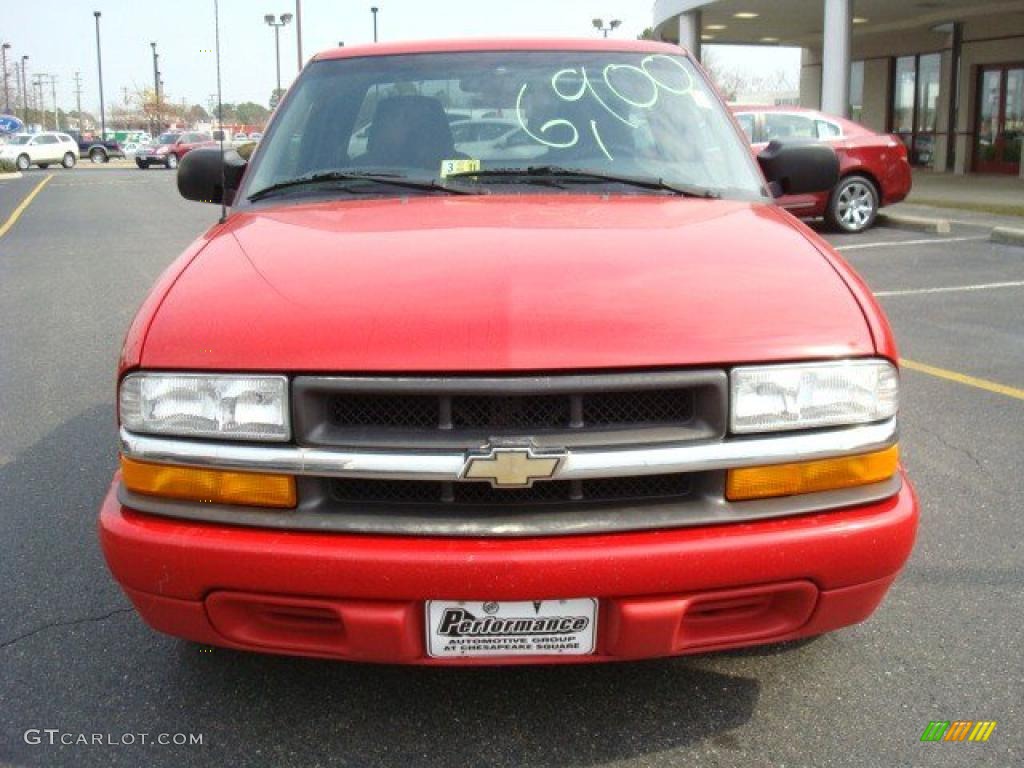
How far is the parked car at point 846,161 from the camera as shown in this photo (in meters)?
13.1

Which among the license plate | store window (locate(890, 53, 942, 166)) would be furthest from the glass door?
the license plate

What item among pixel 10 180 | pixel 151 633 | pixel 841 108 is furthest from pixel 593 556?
pixel 10 180

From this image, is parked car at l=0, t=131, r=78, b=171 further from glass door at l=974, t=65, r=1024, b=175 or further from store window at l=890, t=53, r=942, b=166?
glass door at l=974, t=65, r=1024, b=175

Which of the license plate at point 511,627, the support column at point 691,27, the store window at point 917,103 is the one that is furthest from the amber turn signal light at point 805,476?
the store window at point 917,103

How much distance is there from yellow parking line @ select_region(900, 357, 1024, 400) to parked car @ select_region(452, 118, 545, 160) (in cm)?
344

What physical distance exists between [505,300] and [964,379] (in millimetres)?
4523

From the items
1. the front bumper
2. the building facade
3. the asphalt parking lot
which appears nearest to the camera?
the front bumper

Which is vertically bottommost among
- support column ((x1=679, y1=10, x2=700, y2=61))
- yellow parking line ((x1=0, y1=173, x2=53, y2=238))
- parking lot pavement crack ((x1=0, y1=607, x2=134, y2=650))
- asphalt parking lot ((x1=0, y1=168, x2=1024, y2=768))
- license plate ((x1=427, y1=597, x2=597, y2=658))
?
parking lot pavement crack ((x1=0, y1=607, x2=134, y2=650))

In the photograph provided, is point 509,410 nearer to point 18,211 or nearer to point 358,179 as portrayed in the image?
point 358,179

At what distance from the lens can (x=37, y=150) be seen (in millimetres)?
44438

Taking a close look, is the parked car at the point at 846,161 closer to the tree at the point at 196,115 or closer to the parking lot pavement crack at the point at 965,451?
the parking lot pavement crack at the point at 965,451

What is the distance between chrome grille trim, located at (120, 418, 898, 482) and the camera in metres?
2.14

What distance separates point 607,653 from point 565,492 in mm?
348

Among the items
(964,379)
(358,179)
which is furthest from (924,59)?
(358,179)
